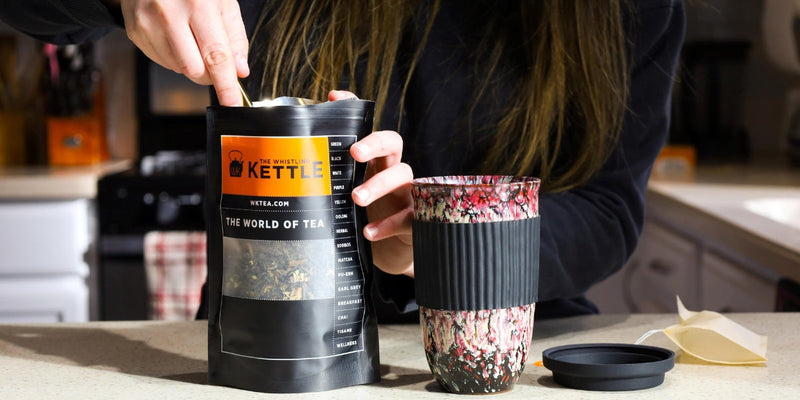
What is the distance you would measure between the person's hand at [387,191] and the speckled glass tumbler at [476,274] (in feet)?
0.10

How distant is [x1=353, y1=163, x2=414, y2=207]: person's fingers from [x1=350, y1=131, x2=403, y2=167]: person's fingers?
13mm

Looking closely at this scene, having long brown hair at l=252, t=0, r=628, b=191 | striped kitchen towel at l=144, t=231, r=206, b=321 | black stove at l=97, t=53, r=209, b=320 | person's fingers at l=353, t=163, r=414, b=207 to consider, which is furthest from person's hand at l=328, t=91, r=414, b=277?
black stove at l=97, t=53, r=209, b=320

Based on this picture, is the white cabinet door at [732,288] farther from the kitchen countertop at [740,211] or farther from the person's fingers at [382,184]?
the person's fingers at [382,184]

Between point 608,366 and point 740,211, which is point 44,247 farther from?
point 608,366

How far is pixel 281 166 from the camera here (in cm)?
62

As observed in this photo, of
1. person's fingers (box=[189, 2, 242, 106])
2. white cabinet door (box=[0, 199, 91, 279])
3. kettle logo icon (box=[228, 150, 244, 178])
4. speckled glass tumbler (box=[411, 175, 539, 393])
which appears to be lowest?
white cabinet door (box=[0, 199, 91, 279])

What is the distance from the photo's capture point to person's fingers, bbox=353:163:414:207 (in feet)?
2.08

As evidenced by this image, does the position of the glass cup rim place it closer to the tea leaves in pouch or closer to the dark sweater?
the tea leaves in pouch

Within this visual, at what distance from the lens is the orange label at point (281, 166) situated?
62 cm

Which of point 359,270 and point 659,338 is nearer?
point 359,270

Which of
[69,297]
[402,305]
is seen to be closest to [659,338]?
[402,305]

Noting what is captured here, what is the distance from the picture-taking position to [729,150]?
2857mm

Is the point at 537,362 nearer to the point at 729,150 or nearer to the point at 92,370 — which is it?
the point at 92,370

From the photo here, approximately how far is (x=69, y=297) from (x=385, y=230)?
5.61 ft
